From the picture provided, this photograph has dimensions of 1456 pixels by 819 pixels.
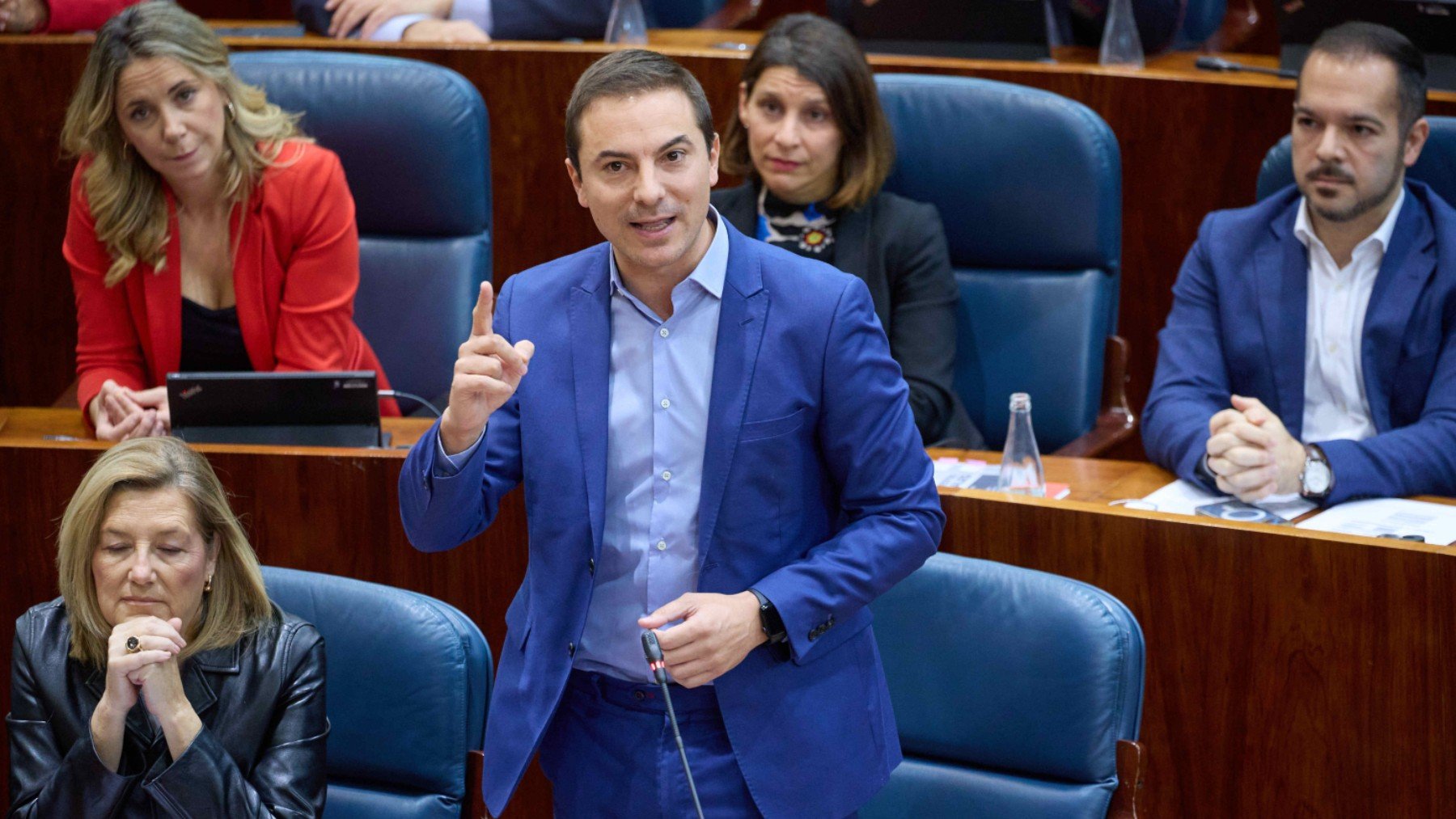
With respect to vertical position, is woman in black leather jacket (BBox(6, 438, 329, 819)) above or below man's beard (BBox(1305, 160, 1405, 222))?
below

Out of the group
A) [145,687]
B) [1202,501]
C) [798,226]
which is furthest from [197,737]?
[798,226]

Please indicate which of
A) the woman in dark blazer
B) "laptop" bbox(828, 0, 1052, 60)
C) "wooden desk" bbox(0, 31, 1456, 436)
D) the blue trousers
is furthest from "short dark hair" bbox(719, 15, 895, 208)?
the blue trousers

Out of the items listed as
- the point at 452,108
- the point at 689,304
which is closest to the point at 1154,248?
the point at 452,108

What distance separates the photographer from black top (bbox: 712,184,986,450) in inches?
98.2

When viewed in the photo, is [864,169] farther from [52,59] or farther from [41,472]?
[52,59]

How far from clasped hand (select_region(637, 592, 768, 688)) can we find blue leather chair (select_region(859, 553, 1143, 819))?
38 cm

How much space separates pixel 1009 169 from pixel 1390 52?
0.56m

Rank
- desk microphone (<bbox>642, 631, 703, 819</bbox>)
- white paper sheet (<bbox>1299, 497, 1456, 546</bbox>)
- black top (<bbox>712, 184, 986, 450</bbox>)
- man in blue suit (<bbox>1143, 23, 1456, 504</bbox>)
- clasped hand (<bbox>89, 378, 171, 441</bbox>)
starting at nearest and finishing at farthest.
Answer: desk microphone (<bbox>642, 631, 703, 819</bbox>) < white paper sheet (<bbox>1299, 497, 1456, 546</bbox>) < clasped hand (<bbox>89, 378, 171, 441</bbox>) < man in blue suit (<bbox>1143, 23, 1456, 504</bbox>) < black top (<bbox>712, 184, 986, 450</bbox>)

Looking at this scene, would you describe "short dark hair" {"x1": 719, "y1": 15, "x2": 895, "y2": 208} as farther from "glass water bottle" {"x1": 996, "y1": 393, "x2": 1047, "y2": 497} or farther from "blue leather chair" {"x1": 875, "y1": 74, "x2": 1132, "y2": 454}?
"glass water bottle" {"x1": 996, "y1": 393, "x2": 1047, "y2": 497}

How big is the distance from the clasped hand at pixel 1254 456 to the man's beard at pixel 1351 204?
14.5 inches

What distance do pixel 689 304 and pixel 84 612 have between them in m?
0.71

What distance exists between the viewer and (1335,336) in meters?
2.32

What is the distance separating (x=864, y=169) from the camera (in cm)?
249

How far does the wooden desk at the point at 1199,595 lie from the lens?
1726 mm
